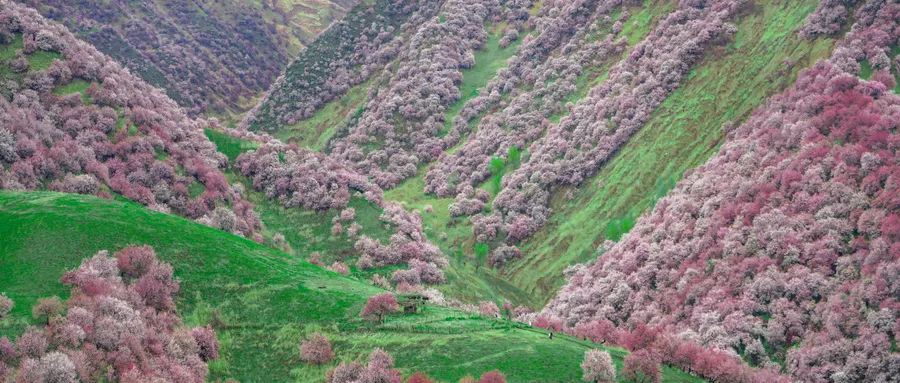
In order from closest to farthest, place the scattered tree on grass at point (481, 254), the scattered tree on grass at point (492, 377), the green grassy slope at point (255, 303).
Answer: the scattered tree on grass at point (492, 377)
the green grassy slope at point (255, 303)
the scattered tree on grass at point (481, 254)

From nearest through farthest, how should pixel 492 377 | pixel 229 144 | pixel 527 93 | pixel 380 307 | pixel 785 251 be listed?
pixel 492 377
pixel 380 307
pixel 785 251
pixel 229 144
pixel 527 93

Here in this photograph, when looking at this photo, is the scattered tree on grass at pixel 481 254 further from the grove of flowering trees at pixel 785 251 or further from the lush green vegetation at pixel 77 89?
the lush green vegetation at pixel 77 89

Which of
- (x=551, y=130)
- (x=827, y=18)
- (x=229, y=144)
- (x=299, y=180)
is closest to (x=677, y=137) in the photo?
(x=827, y=18)

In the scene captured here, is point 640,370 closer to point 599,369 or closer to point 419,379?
point 599,369

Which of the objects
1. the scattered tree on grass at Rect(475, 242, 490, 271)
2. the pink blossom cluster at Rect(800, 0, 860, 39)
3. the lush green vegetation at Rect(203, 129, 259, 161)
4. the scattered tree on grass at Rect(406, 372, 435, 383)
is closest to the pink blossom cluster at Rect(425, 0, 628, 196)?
the scattered tree on grass at Rect(475, 242, 490, 271)

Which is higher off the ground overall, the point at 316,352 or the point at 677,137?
the point at 677,137

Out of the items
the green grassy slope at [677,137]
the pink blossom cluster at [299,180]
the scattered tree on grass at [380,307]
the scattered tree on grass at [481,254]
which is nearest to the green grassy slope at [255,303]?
the scattered tree on grass at [380,307]
